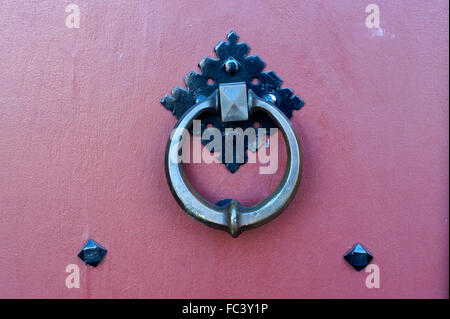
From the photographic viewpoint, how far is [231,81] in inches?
21.0

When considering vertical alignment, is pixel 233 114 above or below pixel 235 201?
above

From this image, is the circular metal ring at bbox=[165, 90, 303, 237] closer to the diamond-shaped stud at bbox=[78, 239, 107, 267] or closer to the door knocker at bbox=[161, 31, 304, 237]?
the door knocker at bbox=[161, 31, 304, 237]

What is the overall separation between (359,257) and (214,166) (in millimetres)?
283

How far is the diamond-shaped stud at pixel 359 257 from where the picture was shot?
0.52m

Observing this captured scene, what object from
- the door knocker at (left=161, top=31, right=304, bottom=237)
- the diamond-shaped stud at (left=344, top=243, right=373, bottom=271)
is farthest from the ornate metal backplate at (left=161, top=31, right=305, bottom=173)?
the diamond-shaped stud at (left=344, top=243, right=373, bottom=271)

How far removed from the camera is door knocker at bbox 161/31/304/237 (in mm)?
469

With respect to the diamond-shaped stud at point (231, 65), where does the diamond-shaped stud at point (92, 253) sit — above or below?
below

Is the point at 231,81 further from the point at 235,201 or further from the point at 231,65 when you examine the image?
the point at 235,201

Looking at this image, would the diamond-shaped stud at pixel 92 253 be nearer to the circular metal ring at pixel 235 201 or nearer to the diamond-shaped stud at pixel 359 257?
the circular metal ring at pixel 235 201

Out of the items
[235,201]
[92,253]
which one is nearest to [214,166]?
[235,201]

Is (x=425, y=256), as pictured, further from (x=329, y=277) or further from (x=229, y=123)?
(x=229, y=123)

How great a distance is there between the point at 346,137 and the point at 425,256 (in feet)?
0.78

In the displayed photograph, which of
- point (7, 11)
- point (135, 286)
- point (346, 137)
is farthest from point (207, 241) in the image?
point (7, 11)

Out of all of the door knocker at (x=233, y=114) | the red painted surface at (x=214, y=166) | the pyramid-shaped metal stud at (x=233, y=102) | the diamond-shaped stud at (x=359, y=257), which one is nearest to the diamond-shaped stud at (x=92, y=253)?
the red painted surface at (x=214, y=166)
